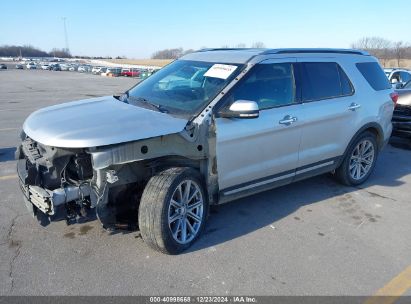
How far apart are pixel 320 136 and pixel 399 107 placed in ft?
14.2

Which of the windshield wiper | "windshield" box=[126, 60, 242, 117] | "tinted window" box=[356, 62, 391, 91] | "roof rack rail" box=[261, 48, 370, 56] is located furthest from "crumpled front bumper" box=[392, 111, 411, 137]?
the windshield wiper

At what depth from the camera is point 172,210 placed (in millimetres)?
3564

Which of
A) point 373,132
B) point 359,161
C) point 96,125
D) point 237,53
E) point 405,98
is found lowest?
point 359,161

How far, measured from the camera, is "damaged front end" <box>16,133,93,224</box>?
3.16 metres

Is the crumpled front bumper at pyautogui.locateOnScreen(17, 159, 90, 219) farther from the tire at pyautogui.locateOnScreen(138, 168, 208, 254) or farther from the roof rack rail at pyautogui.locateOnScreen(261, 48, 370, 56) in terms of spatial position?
the roof rack rail at pyautogui.locateOnScreen(261, 48, 370, 56)

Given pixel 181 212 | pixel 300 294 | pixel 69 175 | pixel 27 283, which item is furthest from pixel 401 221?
pixel 27 283

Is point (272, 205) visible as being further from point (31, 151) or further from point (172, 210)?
point (31, 151)

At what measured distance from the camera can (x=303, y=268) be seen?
3.43m

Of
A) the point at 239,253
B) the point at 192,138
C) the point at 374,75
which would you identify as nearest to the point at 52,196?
the point at 192,138

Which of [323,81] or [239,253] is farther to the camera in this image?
[323,81]

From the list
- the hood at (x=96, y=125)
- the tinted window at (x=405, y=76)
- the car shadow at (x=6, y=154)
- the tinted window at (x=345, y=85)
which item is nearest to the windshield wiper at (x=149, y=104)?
the hood at (x=96, y=125)

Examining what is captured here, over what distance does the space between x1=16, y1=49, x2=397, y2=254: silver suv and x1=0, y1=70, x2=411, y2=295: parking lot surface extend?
0.32m

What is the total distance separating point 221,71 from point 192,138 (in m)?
0.96

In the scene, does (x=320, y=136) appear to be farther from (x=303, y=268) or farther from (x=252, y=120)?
(x=303, y=268)
